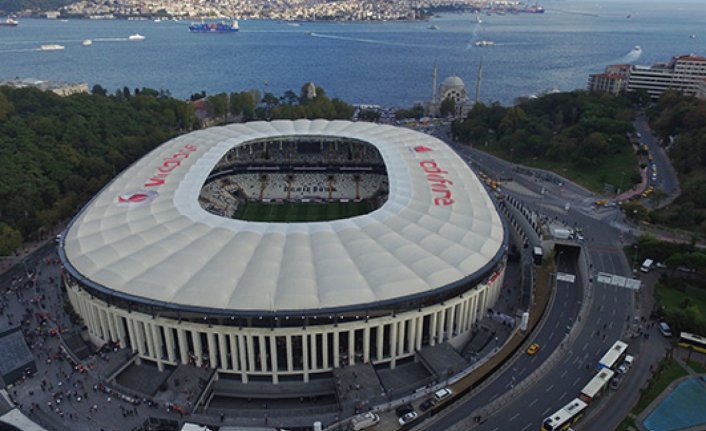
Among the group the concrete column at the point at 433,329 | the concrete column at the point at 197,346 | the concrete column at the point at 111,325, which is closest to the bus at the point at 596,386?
the concrete column at the point at 433,329

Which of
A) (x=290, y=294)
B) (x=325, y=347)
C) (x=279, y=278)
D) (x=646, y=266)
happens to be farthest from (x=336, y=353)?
(x=646, y=266)

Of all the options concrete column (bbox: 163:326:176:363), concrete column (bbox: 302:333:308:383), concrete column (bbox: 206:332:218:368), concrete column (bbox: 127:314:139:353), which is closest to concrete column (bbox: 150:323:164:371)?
concrete column (bbox: 163:326:176:363)

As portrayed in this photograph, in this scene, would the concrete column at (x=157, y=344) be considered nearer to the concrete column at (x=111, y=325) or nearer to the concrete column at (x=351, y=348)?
the concrete column at (x=111, y=325)

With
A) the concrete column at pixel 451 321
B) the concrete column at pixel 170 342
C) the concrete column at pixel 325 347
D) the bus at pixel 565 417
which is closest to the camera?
the bus at pixel 565 417

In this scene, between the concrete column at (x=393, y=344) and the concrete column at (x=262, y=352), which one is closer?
the concrete column at (x=262, y=352)

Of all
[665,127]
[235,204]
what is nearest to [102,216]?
[235,204]

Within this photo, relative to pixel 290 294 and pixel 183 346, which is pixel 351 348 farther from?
pixel 183 346
